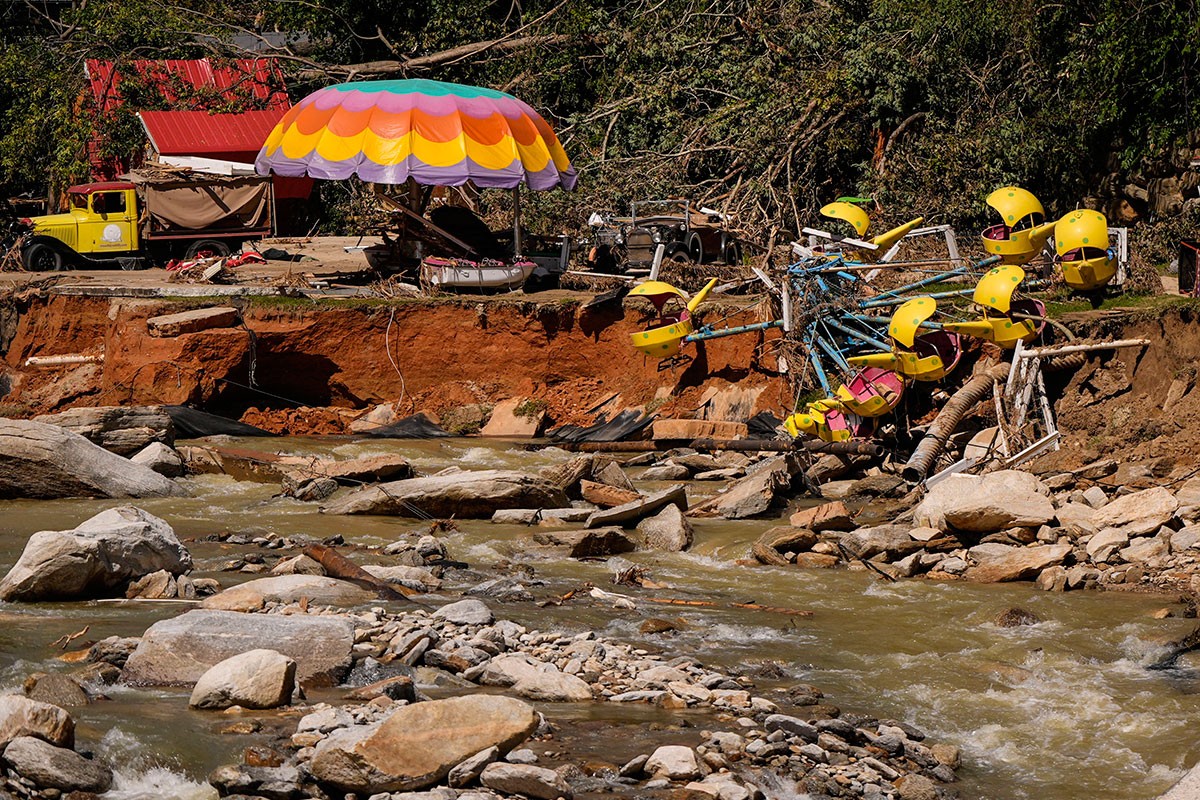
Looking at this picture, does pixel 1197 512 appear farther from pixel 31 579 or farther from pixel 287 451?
pixel 287 451

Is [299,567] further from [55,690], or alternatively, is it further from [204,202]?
[204,202]

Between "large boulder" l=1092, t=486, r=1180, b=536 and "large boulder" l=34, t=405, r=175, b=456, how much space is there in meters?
9.90

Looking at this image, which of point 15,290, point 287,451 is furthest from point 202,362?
point 15,290

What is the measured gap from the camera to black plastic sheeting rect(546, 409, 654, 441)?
17766mm

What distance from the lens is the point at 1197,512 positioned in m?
11.5

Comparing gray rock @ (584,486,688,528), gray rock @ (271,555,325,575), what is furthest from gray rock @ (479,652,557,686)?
gray rock @ (584,486,688,528)

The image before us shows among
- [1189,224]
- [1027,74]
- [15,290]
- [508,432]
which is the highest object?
[1027,74]

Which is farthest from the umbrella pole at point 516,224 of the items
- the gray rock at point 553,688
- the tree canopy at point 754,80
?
the gray rock at point 553,688

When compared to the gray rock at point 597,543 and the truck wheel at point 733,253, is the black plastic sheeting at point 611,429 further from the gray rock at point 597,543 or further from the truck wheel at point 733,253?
the gray rock at point 597,543

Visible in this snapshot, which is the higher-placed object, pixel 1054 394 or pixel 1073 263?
pixel 1073 263

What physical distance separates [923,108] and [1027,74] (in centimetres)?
183

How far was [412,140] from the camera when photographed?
65.2 ft

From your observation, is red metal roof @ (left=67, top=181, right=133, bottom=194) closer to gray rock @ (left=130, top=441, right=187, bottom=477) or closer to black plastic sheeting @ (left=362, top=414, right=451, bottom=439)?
black plastic sheeting @ (left=362, top=414, right=451, bottom=439)

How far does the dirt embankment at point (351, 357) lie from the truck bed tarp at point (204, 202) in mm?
4297
